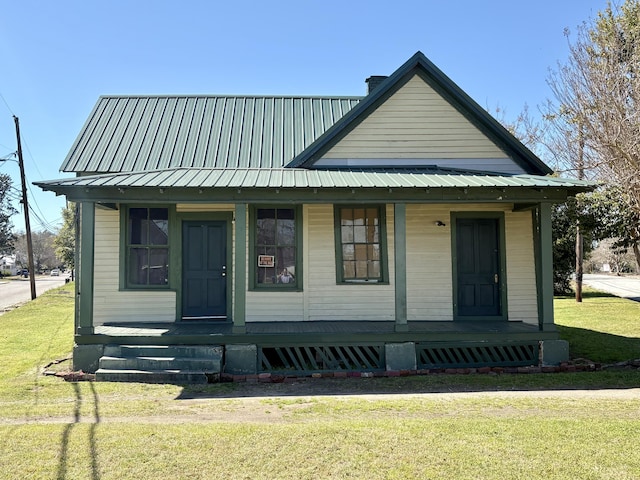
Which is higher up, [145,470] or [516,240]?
[516,240]

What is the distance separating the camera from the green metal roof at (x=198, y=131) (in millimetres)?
10516

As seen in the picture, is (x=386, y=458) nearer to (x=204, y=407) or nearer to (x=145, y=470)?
(x=145, y=470)

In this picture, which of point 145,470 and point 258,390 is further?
point 258,390

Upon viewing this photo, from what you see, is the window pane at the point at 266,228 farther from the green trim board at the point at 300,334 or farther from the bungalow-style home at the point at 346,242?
the green trim board at the point at 300,334

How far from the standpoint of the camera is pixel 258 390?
24.9ft

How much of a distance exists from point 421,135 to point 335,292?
3.83 meters

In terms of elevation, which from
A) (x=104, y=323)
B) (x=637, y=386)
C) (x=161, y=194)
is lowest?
(x=637, y=386)

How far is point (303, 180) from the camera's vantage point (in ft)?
29.1

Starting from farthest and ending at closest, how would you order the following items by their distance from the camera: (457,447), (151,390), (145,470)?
(151,390) → (457,447) → (145,470)

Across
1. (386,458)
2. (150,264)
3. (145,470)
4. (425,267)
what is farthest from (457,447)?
(150,264)

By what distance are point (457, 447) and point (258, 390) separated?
364cm

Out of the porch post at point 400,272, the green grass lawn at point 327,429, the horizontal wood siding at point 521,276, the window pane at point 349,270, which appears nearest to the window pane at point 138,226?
the green grass lawn at point 327,429

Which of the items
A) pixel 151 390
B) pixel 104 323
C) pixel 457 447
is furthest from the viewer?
pixel 104 323

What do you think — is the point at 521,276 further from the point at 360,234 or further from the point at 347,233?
the point at 347,233
